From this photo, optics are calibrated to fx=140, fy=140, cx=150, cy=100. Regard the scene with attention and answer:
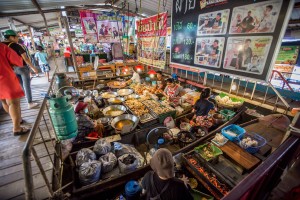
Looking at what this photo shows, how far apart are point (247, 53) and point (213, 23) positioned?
1.42 m

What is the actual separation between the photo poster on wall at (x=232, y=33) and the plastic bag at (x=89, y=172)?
4.46 metres

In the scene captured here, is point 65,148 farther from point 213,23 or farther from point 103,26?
point 103,26

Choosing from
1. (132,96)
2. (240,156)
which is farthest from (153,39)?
(240,156)

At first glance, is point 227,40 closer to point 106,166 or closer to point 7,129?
point 106,166

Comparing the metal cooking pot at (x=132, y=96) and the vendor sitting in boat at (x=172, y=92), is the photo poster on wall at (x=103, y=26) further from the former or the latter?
the vendor sitting in boat at (x=172, y=92)

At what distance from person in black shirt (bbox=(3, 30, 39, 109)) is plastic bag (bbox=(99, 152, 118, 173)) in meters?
3.66

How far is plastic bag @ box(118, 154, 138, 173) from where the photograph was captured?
10.8 feet

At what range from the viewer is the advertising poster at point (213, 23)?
4043 millimetres

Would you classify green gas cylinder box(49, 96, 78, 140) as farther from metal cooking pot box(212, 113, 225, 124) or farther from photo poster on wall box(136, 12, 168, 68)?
photo poster on wall box(136, 12, 168, 68)

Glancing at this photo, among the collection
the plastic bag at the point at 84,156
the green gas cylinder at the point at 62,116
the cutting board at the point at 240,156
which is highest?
the green gas cylinder at the point at 62,116

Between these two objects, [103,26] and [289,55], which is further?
[289,55]

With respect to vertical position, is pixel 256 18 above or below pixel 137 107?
above

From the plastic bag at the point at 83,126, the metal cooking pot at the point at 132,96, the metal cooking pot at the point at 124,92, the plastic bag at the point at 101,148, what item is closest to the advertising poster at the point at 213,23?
the metal cooking pot at the point at 132,96

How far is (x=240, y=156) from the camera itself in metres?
3.50
